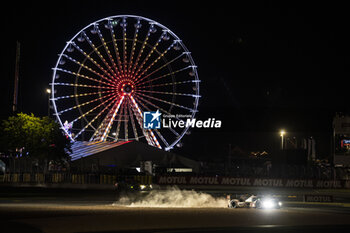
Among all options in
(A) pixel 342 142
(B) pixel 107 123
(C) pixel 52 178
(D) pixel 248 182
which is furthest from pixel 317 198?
(A) pixel 342 142

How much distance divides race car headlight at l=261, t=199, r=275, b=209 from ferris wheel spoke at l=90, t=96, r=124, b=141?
28.5 metres

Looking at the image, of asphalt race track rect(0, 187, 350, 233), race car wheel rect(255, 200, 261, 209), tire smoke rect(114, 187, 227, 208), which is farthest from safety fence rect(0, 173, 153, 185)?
asphalt race track rect(0, 187, 350, 233)

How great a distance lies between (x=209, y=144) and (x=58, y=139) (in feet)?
178

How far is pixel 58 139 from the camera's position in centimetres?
5659

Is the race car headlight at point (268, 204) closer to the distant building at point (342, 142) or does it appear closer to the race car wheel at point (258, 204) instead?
the race car wheel at point (258, 204)

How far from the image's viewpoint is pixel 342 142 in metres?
71.1

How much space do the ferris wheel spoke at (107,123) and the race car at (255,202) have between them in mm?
27609

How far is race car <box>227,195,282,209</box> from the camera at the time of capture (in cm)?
2209

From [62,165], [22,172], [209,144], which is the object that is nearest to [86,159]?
[62,165]

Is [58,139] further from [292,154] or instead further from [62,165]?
[292,154]

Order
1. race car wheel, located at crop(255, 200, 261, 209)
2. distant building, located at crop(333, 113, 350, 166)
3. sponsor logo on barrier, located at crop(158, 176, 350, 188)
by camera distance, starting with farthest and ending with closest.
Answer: distant building, located at crop(333, 113, 350, 166) < sponsor logo on barrier, located at crop(158, 176, 350, 188) < race car wheel, located at crop(255, 200, 261, 209)

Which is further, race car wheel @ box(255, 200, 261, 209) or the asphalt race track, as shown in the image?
race car wheel @ box(255, 200, 261, 209)

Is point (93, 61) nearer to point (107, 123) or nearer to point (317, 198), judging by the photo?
point (107, 123)

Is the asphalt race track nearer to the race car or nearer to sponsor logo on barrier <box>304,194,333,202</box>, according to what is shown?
the race car
